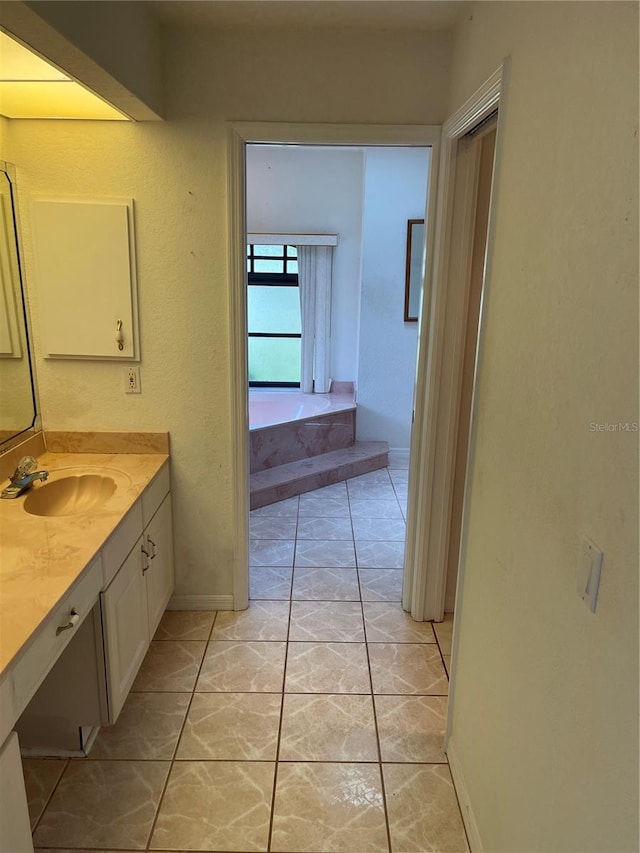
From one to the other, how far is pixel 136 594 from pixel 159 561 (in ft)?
1.14

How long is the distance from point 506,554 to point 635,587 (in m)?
0.60

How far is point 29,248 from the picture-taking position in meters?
2.29

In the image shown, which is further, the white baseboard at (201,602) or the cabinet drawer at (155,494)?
the white baseboard at (201,602)

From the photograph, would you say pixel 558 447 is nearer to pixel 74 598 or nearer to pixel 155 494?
pixel 74 598

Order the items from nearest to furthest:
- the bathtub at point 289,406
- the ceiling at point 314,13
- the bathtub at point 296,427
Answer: the ceiling at point 314,13
the bathtub at point 296,427
the bathtub at point 289,406

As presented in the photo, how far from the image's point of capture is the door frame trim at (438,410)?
2271 millimetres

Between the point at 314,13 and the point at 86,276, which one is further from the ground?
the point at 314,13

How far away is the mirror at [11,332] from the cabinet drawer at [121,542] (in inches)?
24.5

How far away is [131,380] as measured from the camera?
2.48m

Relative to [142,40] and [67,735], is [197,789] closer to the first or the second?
[67,735]

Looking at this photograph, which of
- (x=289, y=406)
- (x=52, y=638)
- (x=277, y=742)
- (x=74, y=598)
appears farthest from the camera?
(x=289, y=406)

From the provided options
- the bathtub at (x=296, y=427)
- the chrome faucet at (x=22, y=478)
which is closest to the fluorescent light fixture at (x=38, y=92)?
the chrome faucet at (x=22, y=478)
